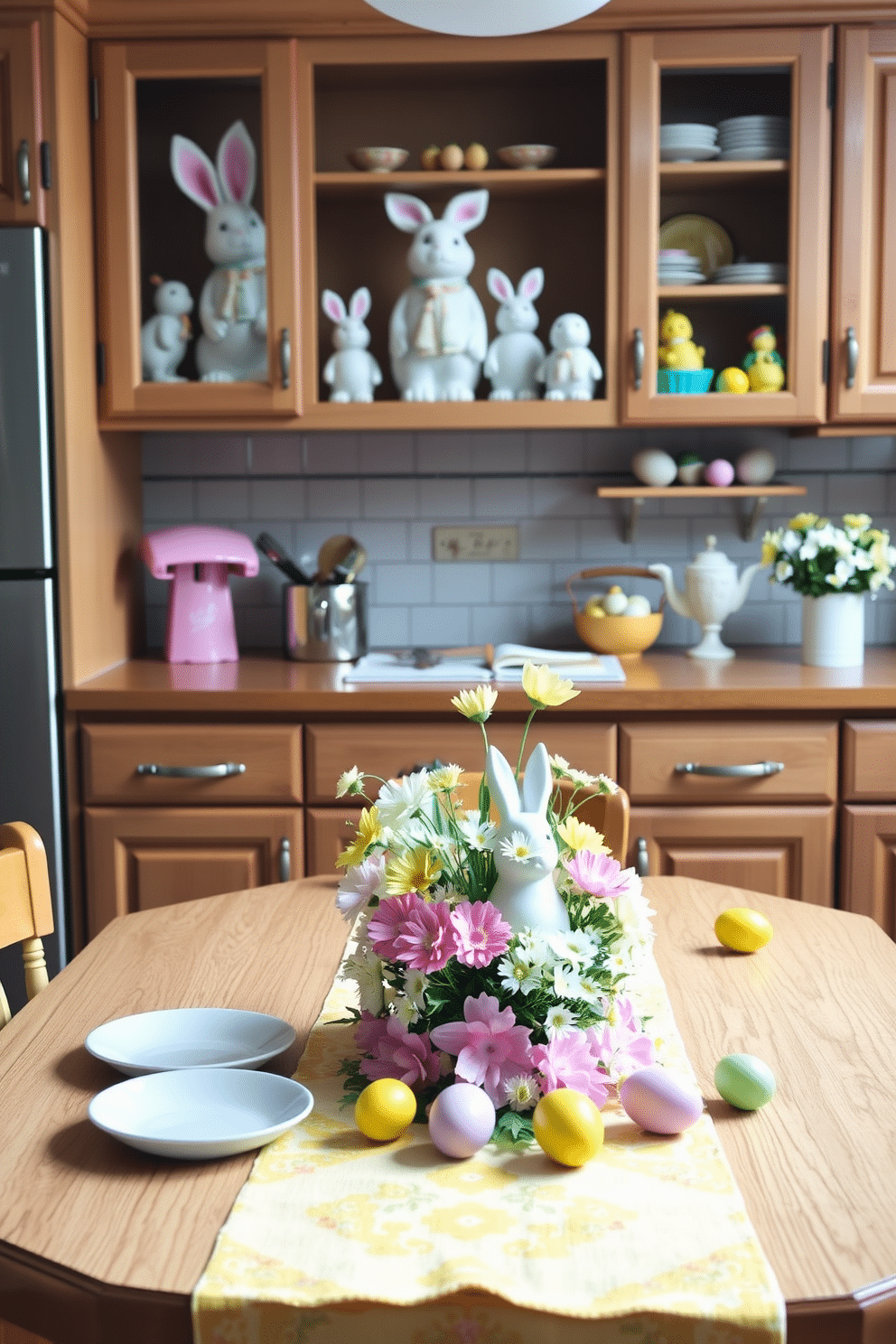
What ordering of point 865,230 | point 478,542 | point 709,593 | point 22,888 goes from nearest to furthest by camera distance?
point 22,888 → point 865,230 → point 709,593 → point 478,542

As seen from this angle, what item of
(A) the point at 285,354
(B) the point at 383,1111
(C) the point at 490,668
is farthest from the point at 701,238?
(B) the point at 383,1111

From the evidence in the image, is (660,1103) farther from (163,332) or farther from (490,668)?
(163,332)

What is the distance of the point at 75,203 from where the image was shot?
254 cm

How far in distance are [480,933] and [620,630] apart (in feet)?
6.21

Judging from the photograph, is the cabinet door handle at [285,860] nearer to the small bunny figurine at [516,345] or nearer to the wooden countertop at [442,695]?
the wooden countertop at [442,695]

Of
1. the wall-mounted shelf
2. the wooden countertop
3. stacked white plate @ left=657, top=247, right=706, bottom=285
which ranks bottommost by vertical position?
the wooden countertop

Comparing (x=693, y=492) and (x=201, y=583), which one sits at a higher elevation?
(x=693, y=492)

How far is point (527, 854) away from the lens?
1019 millimetres

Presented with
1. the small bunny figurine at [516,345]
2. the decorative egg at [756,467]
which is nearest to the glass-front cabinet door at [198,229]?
the small bunny figurine at [516,345]

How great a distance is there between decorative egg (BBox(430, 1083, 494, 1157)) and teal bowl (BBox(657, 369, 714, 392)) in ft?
6.58

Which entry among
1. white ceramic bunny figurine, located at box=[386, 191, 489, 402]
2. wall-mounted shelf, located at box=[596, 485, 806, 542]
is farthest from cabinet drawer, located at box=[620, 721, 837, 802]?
white ceramic bunny figurine, located at box=[386, 191, 489, 402]

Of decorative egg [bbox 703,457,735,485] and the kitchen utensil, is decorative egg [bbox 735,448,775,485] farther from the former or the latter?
the kitchen utensil

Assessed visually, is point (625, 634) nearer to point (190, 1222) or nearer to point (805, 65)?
point (805, 65)

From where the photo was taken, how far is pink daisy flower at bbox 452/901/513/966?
3.24 ft
